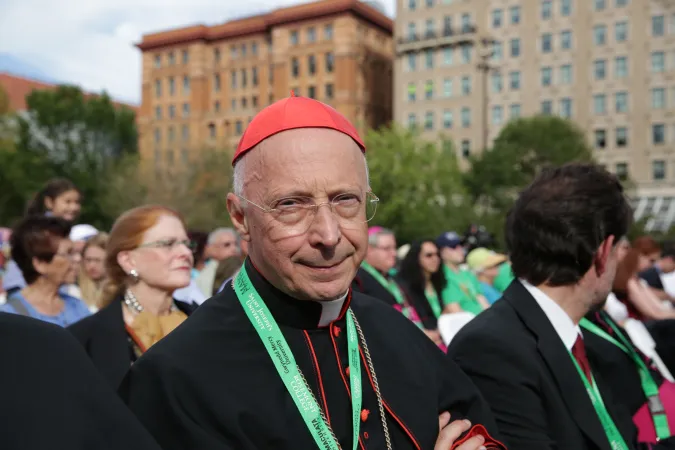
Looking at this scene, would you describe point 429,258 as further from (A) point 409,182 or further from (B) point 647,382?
(A) point 409,182

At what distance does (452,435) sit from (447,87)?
223 ft

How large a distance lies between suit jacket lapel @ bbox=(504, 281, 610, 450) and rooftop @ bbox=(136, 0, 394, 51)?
75255 millimetres

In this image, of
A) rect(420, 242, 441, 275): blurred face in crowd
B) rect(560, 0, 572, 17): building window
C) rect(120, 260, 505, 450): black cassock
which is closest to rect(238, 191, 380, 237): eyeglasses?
rect(120, 260, 505, 450): black cassock

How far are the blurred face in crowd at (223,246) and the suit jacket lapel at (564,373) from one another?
5597 mm

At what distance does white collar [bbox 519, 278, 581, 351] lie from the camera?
9.52 feet

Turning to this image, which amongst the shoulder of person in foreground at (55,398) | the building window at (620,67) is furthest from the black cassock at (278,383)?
the building window at (620,67)

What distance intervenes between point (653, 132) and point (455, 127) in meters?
16.9

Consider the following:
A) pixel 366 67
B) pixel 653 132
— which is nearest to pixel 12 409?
pixel 653 132

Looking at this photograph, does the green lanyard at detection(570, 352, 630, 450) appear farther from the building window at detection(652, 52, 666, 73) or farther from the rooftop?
the rooftop

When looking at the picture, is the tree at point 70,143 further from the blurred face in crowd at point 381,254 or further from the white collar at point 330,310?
the white collar at point 330,310

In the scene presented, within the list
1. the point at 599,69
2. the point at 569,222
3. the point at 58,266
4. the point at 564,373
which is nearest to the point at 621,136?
the point at 599,69

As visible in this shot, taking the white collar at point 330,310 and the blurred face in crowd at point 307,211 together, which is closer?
the blurred face in crowd at point 307,211

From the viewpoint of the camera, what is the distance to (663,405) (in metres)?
3.19

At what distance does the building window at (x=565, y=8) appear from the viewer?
61594mm
